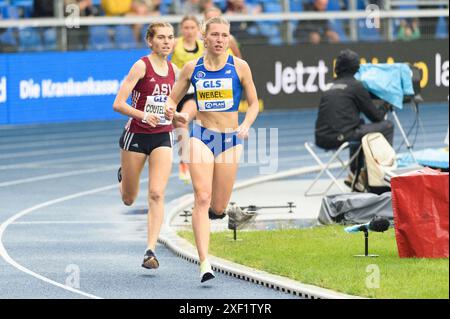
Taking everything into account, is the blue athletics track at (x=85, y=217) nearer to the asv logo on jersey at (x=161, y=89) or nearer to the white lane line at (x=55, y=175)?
the white lane line at (x=55, y=175)

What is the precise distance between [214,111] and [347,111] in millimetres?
4794

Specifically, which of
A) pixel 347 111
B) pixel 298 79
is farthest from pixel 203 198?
pixel 298 79

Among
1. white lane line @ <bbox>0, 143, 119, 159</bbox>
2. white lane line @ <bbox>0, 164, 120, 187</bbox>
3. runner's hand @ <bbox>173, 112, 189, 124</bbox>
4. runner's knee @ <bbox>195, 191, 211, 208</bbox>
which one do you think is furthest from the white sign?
runner's knee @ <bbox>195, 191, 211, 208</bbox>

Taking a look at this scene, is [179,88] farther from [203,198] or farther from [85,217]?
[85,217]

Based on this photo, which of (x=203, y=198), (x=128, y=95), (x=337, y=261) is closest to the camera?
(x=203, y=198)

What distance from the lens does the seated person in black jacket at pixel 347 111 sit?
15.7 meters

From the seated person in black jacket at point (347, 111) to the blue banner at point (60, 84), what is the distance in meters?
9.07

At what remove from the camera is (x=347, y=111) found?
15.7 meters

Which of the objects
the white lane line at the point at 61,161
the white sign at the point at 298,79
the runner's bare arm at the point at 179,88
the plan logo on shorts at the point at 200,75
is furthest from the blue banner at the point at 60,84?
the plan logo on shorts at the point at 200,75

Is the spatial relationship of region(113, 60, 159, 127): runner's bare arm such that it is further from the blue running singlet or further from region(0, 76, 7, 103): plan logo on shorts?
region(0, 76, 7, 103): plan logo on shorts

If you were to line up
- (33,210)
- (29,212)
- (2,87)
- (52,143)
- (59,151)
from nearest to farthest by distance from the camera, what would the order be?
1. (29,212)
2. (33,210)
3. (59,151)
4. (52,143)
5. (2,87)

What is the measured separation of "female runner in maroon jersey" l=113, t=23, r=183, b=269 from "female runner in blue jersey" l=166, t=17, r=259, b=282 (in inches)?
17.5

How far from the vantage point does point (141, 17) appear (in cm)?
2580
